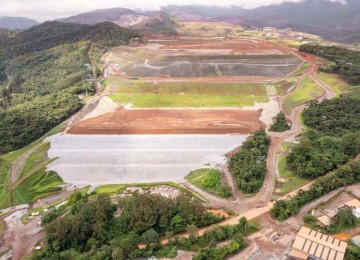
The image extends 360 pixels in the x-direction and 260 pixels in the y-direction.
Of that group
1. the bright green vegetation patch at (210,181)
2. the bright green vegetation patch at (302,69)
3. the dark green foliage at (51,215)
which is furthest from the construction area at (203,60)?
the dark green foliage at (51,215)

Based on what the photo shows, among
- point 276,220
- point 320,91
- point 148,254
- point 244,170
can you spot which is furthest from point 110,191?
point 320,91

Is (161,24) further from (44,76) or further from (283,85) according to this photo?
(283,85)

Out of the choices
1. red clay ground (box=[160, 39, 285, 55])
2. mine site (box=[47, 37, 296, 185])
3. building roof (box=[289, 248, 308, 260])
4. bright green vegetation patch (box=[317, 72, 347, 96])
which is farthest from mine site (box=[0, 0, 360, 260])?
red clay ground (box=[160, 39, 285, 55])

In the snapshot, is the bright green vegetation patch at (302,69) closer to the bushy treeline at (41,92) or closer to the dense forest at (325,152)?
the dense forest at (325,152)

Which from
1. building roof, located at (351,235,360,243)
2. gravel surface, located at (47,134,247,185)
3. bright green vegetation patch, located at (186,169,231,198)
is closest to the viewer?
building roof, located at (351,235,360,243)

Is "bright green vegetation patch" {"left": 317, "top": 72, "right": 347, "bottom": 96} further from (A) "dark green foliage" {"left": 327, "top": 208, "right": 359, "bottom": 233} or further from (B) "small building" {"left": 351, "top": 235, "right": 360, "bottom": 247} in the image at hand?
(B) "small building" {"left": 351, "top": 235, "right": 360, "bottom": 247}

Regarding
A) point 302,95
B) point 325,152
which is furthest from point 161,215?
point 302,95

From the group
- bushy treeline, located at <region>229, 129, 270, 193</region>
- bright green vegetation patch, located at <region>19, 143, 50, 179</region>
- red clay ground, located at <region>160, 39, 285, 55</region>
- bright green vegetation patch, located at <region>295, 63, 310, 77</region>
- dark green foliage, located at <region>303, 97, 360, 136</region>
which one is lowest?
bright green vegetation patch, located at <region>19, 143, 50, 179</region>
